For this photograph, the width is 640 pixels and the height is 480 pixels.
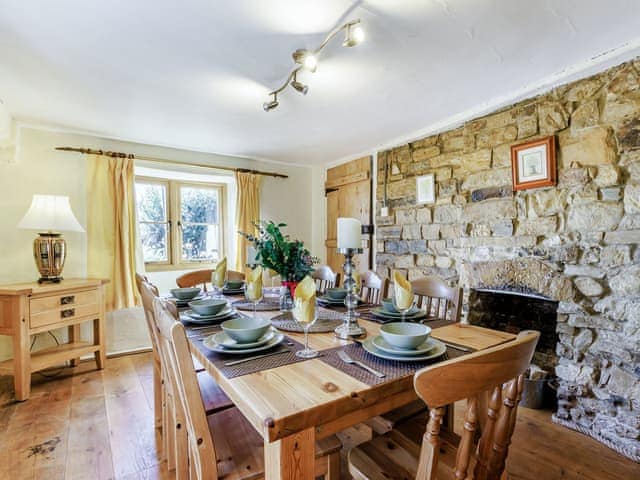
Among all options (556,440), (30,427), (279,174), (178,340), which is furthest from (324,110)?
(30,427)

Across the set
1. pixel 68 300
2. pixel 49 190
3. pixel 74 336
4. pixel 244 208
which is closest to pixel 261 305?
pixel 68 300

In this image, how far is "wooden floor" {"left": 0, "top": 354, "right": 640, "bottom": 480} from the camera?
1569 millimetres

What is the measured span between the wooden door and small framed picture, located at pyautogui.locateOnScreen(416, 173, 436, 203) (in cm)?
70

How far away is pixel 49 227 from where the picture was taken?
250 centimetres

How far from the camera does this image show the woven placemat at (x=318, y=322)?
1.40 meters

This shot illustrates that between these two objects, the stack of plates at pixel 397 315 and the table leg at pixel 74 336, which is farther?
the table leg at pixel 74 336

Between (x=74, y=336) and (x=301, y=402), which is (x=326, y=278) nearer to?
(x=301, y=402)

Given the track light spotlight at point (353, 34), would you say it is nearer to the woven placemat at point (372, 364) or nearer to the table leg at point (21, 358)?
the woven placemat at point (372, 364)

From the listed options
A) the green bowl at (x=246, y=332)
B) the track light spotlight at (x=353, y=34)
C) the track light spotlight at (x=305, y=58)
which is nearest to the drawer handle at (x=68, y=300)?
the green bowl at (x=246, y=332)

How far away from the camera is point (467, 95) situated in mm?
2273

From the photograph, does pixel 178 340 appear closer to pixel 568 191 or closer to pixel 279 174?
pixel 568 191

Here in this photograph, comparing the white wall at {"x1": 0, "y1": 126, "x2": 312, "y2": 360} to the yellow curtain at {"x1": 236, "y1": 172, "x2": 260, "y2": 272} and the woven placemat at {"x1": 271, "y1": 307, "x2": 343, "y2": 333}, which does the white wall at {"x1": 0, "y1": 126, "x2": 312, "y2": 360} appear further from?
the woven placemat at {"x1": 271, "y1": 307, "x2": 343, "y2": 333}

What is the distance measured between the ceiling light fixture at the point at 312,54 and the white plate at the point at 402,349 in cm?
135

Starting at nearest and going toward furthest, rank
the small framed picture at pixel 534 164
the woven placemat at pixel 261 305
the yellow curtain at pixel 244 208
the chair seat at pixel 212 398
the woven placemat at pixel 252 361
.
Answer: the woven placemat at pixel 252 361 → the chair seat at pixel 212 398 → the woven placemat at pixel 261 305 → the small framed picture at pixel 534 164 → the yellow curtain at pixel 244 208
